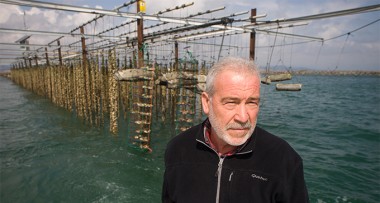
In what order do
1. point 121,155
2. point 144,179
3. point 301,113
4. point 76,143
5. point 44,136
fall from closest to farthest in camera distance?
point 144,179
point 121,155
point 76,143
point 44,136
point 301,113

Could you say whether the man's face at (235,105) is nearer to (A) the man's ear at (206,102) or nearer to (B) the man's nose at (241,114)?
(B) the man's nose at (241,114)

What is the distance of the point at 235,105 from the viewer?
2102 millimetres

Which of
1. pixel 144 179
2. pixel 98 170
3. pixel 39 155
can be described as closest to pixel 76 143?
pixel 39 155

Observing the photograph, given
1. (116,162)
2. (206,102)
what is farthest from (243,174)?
(116,162)

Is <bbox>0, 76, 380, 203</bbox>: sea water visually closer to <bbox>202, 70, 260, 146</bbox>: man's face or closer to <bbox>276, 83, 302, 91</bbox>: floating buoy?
<bbox>276, 83, 302, 91</bbox>: floating buoy

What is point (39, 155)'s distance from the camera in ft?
42.7

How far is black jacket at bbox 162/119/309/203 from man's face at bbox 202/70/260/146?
6.3 inches

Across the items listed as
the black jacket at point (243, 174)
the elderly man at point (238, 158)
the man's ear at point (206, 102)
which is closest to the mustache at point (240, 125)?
the elderly man at point (238, 158)

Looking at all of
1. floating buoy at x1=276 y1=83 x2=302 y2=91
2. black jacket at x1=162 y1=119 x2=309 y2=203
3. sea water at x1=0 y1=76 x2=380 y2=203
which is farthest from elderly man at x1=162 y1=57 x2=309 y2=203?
floating buoy at x1=276 y1=83 x2=302 y2=91

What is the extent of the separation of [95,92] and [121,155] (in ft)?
21.7

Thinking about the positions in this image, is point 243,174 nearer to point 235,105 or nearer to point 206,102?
point 235,105

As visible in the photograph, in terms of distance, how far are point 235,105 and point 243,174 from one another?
2.09 ft

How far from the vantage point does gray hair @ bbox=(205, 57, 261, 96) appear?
2115 mm

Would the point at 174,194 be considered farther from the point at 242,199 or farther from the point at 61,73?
the point at 61,73
